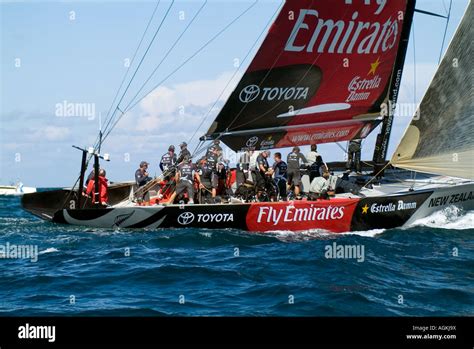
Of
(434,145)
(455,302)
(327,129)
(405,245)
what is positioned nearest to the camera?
(455,302)

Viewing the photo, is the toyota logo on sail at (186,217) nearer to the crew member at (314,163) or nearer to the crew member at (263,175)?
the crew member at (263,175)

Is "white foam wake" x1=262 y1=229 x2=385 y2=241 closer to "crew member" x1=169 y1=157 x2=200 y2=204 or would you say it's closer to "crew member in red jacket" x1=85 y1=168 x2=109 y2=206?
"crew member" x1=169 y1=157 x2=200 y2=204

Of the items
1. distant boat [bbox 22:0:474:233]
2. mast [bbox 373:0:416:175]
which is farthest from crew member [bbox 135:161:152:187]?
mast [bbox 373:0:416:175]

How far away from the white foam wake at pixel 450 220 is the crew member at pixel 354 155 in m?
2.93

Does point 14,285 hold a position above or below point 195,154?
below

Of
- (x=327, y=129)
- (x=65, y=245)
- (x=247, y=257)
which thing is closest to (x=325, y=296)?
(x=247, y=257)

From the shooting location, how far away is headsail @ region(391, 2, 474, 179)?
52.0 ft

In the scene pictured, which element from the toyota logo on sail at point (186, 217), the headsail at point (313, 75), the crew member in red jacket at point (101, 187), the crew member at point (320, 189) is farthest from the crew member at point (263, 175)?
the crew member in red jacket at point (101, 187)

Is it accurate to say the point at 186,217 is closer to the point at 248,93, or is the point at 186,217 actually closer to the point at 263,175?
the point at 263,175

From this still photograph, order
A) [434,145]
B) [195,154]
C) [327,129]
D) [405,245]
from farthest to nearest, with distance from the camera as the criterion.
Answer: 1. [327,129]
2. [195,154]
3. [434,145]
4. [405,245]

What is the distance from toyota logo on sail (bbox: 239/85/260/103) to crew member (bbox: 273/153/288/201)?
165cm

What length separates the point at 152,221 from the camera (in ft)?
53.8

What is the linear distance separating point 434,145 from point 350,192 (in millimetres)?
2559
